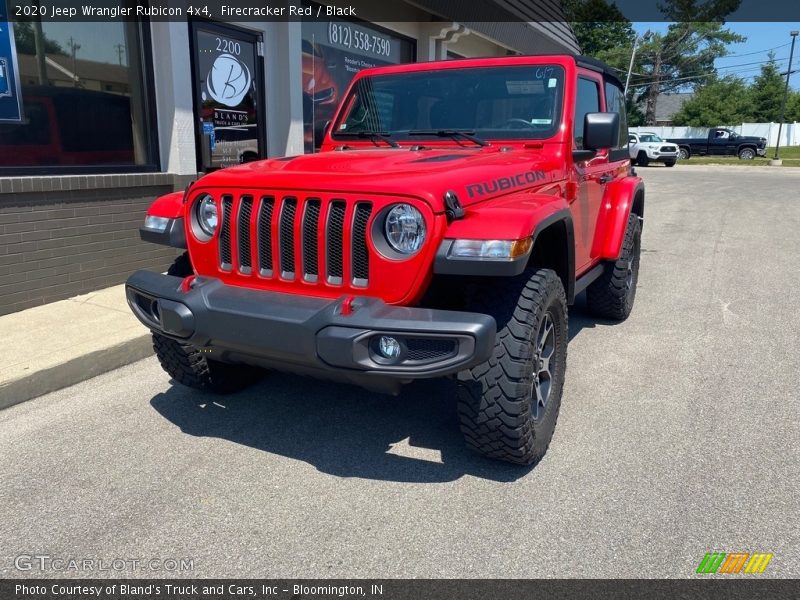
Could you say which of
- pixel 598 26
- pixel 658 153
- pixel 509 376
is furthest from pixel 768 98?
pixel 509 376

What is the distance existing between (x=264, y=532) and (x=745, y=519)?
193 cm

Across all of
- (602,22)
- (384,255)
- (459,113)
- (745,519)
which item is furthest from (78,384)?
(602,22)

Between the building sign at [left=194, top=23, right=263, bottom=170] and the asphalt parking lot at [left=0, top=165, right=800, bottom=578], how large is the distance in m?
3.20

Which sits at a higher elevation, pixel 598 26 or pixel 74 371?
pixel 598 26

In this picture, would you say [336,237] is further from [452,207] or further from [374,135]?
[374,135]

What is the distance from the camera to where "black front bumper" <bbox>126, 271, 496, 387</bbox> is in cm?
239

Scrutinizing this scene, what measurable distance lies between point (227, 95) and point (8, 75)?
2.27m

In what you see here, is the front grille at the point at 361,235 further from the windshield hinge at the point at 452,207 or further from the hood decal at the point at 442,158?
the hood decal at the point at 442,158

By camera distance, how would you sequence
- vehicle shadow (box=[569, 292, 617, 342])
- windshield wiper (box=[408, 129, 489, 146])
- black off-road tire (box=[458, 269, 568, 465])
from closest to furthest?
black off-road tire (box=[458, 269, 568, 465]) < windshield wiper (box=[408, 129, 489, 146]) < vehicle shadow (box=[569, 292, 617, 342])

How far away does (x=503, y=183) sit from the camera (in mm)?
2998

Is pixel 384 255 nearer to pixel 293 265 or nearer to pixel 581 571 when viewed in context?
pixel 293 265

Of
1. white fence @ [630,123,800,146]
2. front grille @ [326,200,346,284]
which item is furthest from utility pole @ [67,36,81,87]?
white fence @ [630,123,800,146]

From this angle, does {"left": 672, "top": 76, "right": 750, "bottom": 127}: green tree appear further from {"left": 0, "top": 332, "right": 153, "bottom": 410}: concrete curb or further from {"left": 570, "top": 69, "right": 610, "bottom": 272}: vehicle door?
{"left": 0, "top": 332, "right": 153, "bottom": 410}: concrete curb

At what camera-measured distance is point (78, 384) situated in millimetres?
4043
